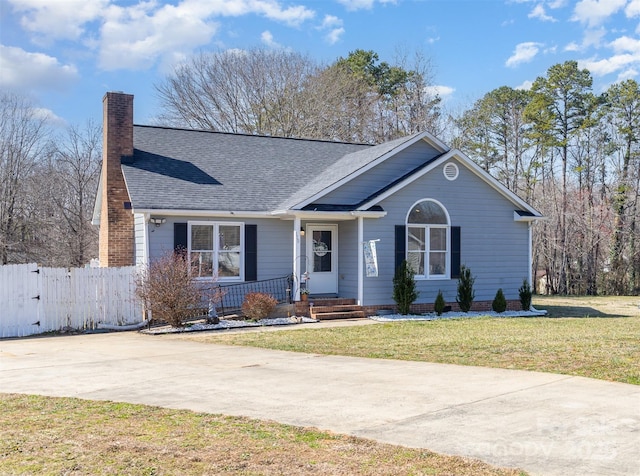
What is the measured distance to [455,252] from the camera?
60.9ft

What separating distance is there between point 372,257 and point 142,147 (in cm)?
790

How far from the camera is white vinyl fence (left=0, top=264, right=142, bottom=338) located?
14.1 metres

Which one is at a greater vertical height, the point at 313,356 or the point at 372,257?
the point at 372,257

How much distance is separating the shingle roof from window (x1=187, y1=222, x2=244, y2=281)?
2.08 ft

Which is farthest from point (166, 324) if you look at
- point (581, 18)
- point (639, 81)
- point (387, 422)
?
point (639, 81)

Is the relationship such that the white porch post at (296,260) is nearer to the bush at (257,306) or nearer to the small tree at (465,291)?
the bush at (257,306)

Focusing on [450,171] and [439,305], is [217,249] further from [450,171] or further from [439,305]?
[450,171]

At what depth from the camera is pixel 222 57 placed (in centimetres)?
3878

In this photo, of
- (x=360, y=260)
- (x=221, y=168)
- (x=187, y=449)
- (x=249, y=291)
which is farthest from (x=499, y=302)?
(x=187, y=449)

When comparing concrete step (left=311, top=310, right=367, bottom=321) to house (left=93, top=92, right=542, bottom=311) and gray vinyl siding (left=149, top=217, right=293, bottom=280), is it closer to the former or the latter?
house (left=93, top=92, right=542, bottom=311)

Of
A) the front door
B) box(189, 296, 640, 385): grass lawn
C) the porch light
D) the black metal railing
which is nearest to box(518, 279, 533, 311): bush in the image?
box(189, 296, 640, 385): grass lawn

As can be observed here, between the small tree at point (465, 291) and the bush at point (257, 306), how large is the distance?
5606 millimetres

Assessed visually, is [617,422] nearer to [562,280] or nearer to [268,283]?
[268,283]

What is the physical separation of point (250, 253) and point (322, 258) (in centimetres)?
221
